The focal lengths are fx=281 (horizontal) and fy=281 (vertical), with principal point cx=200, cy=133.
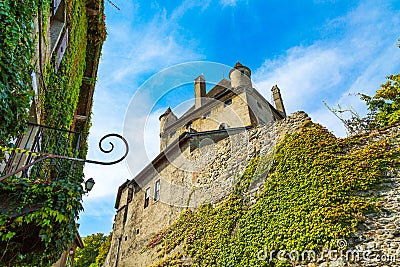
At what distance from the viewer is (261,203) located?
30.0 feet

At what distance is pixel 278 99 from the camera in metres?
27.5

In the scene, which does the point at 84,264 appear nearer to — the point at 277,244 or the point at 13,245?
the point at 277,244

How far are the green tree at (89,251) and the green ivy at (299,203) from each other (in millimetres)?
22336

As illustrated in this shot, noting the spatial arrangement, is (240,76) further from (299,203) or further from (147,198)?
(299,203)

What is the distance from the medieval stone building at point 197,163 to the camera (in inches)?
468

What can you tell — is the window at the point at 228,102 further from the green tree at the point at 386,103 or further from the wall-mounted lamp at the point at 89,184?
the wall-mounted lamp at the point at 89,184

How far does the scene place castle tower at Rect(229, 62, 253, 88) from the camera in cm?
2420

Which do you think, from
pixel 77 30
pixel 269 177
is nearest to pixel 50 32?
pixel 77 30

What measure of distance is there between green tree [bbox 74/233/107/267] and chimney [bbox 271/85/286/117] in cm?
2375

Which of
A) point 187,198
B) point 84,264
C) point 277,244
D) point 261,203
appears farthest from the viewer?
point 84,264

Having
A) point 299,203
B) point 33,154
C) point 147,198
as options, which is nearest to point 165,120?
point 147,198

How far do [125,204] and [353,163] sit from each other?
638 inches

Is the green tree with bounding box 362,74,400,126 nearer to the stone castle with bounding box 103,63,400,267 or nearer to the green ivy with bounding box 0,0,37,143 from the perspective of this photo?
the stone castle with bounding box 103,63,400,267

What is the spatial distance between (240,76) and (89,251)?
24162 millimetres
